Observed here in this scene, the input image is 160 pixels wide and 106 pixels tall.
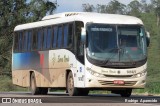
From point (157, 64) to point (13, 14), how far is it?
5007 cm

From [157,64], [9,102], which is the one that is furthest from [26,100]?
[157,64]

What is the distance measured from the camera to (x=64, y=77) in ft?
82.5

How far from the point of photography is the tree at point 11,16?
6009 centimetres

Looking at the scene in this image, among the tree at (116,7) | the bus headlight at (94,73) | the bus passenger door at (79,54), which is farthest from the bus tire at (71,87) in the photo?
the tree at (116,7)

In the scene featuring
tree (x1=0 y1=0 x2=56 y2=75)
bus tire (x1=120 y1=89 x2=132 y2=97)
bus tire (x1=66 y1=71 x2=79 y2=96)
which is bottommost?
bus tire (x1=120 y1=89 x2=132 y2=97)

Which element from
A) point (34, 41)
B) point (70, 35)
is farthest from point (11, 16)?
point (70, 35)

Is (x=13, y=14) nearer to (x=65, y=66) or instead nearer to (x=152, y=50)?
(x=65, y=66)

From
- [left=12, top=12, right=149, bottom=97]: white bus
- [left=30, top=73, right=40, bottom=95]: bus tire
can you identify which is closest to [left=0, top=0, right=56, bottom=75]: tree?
[left=30, top=73, right=40, bottom=95]: bus tire

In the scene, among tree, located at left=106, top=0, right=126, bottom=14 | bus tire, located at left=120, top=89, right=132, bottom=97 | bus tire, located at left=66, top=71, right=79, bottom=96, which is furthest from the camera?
tree, located at left=106, top=0, right=126, bottom=14

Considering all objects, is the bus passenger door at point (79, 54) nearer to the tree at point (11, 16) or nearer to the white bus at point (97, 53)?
the white bus at point (97, 53)

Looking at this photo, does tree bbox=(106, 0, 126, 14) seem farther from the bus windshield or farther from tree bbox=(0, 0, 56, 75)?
the bus windshield

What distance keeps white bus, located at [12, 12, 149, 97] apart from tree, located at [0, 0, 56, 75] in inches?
1322

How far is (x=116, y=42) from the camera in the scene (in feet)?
77.8

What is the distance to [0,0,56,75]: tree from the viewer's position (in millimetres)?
60094
